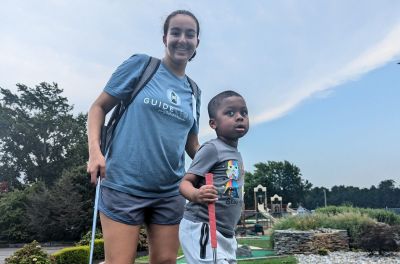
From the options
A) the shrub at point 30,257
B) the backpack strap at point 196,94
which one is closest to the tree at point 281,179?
the shrub at point 30,257

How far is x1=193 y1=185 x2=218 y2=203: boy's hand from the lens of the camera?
6.57ft

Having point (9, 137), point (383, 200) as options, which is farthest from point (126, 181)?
point (383, 200)

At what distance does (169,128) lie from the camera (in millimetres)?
2254

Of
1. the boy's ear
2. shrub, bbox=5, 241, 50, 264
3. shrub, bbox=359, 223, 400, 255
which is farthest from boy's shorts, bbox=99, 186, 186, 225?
shrub, bbox=359, 223, 400, 255

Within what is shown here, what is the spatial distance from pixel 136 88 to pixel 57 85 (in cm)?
4815

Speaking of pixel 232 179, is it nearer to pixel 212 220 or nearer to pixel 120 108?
pixel 212 220

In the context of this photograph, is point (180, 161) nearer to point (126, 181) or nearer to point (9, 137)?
point (126, 181)

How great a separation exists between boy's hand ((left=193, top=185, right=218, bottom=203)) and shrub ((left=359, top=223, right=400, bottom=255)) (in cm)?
1103

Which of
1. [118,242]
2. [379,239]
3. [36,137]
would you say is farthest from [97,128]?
[36,137]

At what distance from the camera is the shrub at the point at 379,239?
11.8 meters

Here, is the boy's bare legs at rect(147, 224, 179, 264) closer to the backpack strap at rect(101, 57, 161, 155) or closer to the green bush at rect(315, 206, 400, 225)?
the backpack strap at rect(101, 57, 161, 155)

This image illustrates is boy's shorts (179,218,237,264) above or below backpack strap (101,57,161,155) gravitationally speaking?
below

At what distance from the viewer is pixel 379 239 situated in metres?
11.7

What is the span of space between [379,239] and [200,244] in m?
10.9
